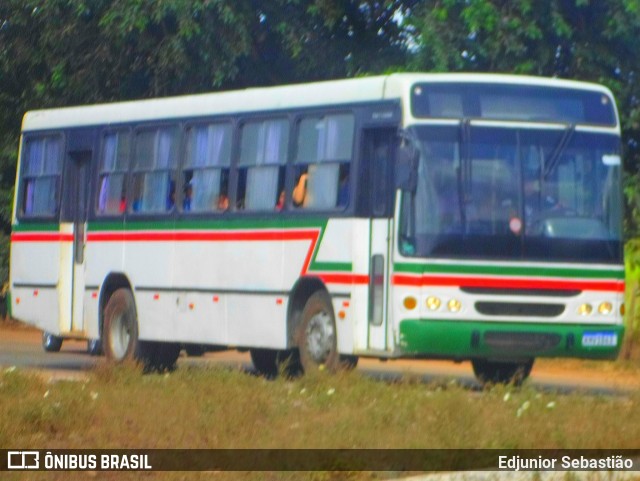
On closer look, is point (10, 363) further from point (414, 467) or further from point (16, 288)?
point (414, 467)

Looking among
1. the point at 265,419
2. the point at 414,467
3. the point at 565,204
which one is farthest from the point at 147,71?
the point at 414,467

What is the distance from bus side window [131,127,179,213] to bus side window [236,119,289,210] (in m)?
Answer: 1.30

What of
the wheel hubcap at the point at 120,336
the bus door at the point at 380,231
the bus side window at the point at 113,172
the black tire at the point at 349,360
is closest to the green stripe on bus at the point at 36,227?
the bus side window at the point at 113,172

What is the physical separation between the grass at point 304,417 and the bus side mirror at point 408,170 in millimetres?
1775

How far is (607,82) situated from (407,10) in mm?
4058

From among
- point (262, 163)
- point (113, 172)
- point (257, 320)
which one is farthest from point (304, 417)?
point (113, 172)

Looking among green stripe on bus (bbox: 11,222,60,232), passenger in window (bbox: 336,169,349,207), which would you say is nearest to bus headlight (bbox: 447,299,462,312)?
passenger in window (bbox: 336,169,349,207)

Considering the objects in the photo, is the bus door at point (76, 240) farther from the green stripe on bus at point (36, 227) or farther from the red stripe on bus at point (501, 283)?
the red stripe on bus at point (501, 283)

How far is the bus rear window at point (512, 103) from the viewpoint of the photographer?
14672mm

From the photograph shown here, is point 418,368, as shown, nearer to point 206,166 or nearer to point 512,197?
point 206,166

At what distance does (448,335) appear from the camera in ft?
47.2

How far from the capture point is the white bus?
14.4 m

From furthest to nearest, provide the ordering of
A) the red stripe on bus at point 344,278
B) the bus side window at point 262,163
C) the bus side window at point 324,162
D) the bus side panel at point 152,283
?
the bus side panel at point 152,283, the bus side window at point 262,163, the bus side window at point 324,162, the red stripe on bus at point 344,278

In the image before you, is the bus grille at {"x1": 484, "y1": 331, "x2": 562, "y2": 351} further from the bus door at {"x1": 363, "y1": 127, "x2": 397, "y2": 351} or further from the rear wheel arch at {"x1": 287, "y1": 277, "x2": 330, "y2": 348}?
the rear wheel arch at {"x1": 287, "y1": 277, "x2": 330, "y2": 348}
